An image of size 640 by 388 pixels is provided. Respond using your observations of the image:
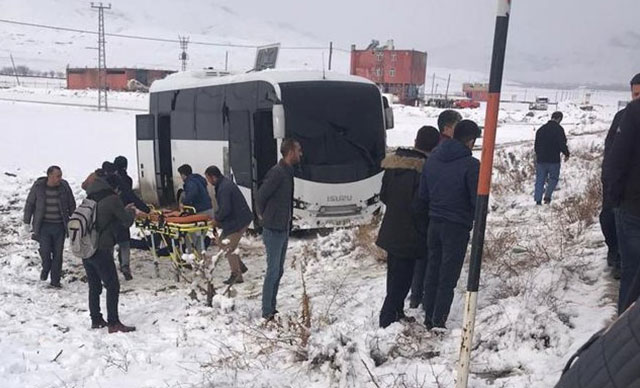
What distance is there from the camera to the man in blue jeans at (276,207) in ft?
19.7

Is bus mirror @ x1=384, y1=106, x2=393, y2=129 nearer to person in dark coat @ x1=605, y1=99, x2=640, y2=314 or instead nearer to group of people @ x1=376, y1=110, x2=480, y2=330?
group of people @ x1=376, y1=110, x2=480, y2=330

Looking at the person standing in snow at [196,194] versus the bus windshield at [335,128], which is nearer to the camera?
the person standing in snow at [196,194]

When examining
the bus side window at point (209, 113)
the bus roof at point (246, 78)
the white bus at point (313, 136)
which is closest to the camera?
the white bus at point (313, 136)

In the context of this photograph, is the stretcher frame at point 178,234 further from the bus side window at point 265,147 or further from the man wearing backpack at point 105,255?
the bus side window at point 265,147

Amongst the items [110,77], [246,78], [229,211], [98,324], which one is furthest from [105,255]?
[110,77]

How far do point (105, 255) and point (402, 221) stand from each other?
10.9 ft

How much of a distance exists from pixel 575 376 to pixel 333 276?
637cm

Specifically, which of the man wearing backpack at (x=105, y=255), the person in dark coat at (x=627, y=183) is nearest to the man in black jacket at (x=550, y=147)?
the person in dark coat at (x=627, y=183)

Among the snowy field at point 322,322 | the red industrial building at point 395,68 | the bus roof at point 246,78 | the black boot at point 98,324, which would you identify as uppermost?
the red industrial building at point 395,68

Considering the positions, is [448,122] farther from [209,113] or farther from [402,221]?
[209,113]

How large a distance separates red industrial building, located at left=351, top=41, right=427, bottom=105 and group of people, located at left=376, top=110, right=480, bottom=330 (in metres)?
69.6

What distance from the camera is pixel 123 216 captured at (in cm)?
652

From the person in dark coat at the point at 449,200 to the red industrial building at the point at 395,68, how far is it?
69921mm

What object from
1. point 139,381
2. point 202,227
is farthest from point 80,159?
point 139,381
